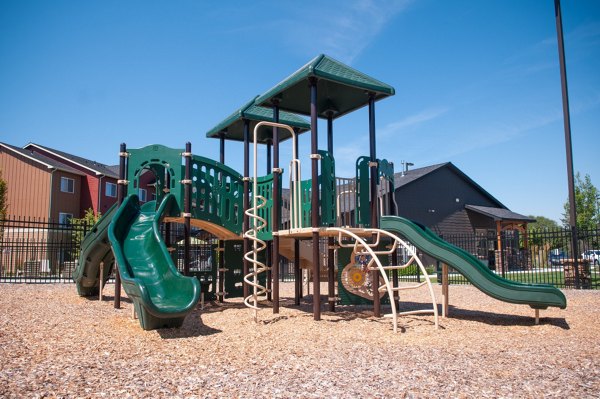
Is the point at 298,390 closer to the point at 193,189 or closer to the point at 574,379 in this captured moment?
the point at 574,379

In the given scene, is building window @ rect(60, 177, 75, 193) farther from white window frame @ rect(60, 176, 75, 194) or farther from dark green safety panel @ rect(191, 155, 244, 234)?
dark green safety panel @ rect(191, 155, 244, 234)

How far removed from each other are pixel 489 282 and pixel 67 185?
31865 mm

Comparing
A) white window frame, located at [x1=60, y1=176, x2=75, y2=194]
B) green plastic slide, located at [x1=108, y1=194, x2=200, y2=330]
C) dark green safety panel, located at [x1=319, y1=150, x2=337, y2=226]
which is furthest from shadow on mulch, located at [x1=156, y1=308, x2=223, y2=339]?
white window frame, located at [x1=60, y1=176, x2=75, y2=194]

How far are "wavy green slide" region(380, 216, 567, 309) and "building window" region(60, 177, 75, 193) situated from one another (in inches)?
1190

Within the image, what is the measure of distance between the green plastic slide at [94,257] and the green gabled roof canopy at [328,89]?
4531 mm

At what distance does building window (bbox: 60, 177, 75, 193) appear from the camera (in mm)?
32719

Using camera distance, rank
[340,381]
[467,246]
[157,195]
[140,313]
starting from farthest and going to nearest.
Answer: [467,246], [157,195], [140,313], [340,381]

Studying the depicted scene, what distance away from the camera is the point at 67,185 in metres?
33.2

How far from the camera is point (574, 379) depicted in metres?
4.83

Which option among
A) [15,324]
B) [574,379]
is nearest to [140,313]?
[15,324]

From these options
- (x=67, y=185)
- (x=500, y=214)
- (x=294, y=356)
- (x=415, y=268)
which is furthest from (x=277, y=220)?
(x=67, y=185)

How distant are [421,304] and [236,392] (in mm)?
8819

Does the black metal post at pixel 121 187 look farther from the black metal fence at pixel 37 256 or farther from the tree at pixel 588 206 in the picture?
the tree at pixel 588 206

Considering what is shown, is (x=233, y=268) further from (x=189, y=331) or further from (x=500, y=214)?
(x=500, y=214)
